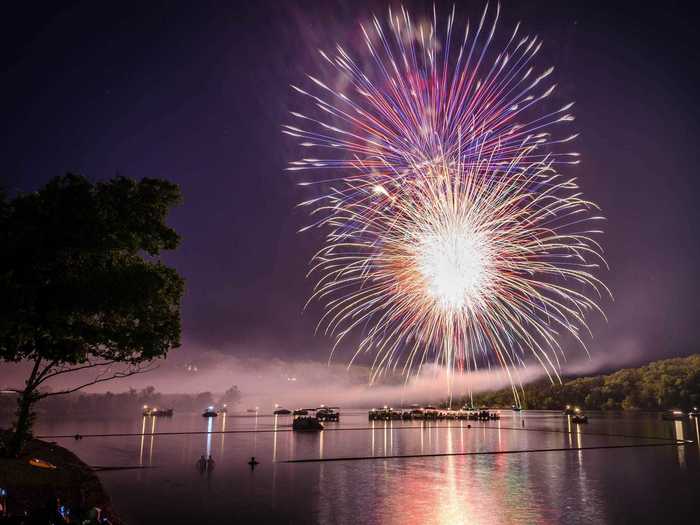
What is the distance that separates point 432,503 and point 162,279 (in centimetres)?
1600

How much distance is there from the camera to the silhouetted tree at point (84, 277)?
20125mm

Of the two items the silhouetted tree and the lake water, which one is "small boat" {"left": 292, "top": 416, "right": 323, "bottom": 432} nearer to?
the lake water

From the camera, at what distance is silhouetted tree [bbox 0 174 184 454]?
66.0ft

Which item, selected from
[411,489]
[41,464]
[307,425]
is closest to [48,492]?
[41,464]

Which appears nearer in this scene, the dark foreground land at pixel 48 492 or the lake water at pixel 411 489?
the dark foreground land at pixel 48 492

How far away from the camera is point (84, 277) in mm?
20922

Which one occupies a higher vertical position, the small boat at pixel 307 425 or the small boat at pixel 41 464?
the small boat at pixel 41 464

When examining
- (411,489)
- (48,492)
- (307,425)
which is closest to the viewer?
(48,492)

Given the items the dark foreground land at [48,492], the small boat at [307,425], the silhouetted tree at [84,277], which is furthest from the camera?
the small boat at [307,425]

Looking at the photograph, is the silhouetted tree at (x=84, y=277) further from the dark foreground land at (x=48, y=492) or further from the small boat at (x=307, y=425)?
the small boat at (x=307, y=425)

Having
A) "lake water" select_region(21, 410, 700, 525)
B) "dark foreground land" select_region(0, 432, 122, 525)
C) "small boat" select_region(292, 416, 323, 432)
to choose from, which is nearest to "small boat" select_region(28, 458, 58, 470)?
"dark foreground land" select_region(0, 432, 122, 525)

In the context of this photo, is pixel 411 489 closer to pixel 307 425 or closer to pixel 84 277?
pixel 84 277

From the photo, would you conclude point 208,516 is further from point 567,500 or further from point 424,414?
point 424,414

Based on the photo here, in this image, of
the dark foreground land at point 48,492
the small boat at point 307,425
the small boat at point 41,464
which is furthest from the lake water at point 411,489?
the small boat at point 307,425
